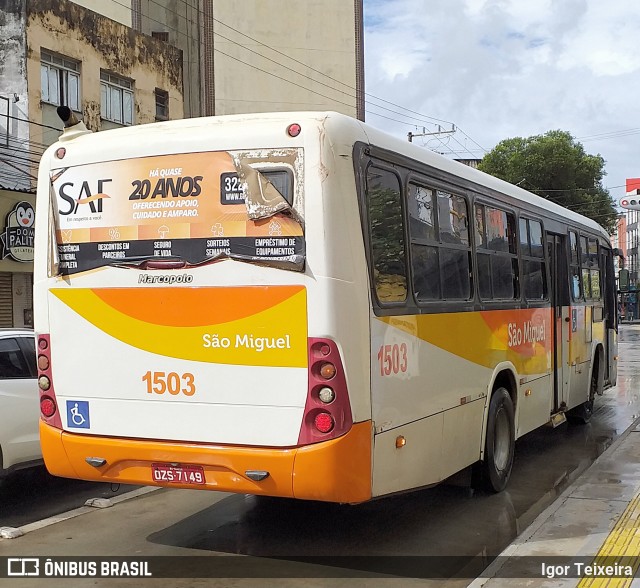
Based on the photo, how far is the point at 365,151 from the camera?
209 inches

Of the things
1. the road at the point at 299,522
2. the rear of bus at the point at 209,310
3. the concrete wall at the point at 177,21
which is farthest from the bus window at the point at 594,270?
the concrete wall at the point at 177,21

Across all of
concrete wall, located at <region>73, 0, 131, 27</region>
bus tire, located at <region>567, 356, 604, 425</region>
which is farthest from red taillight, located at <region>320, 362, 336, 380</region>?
concrete wall, located at <region>73, 0, 131, 27</region>

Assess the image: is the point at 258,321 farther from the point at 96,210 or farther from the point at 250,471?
the point at 96,210

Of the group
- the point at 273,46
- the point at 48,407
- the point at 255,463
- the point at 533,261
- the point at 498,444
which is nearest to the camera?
the point at 255,463

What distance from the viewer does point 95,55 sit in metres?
21.4

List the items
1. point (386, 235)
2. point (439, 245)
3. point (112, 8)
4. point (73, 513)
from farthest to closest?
point (112, 8)
point (73, 513)
point (439, 245)
point (386, 235)

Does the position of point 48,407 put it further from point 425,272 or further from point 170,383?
point 425,272

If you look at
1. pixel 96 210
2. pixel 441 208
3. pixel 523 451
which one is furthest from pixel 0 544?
pixel 523 451

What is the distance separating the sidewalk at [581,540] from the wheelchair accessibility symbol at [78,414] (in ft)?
9.25

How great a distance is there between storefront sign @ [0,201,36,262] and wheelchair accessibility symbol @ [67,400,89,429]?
1323cm

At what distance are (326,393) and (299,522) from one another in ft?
6.76

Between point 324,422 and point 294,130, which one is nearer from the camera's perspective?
point 324,422

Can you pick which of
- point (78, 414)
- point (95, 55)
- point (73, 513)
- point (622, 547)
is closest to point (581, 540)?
point (622, 547)

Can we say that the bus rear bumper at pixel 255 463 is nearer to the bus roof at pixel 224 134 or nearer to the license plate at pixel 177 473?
Result: the license plate at pixel 177 473
